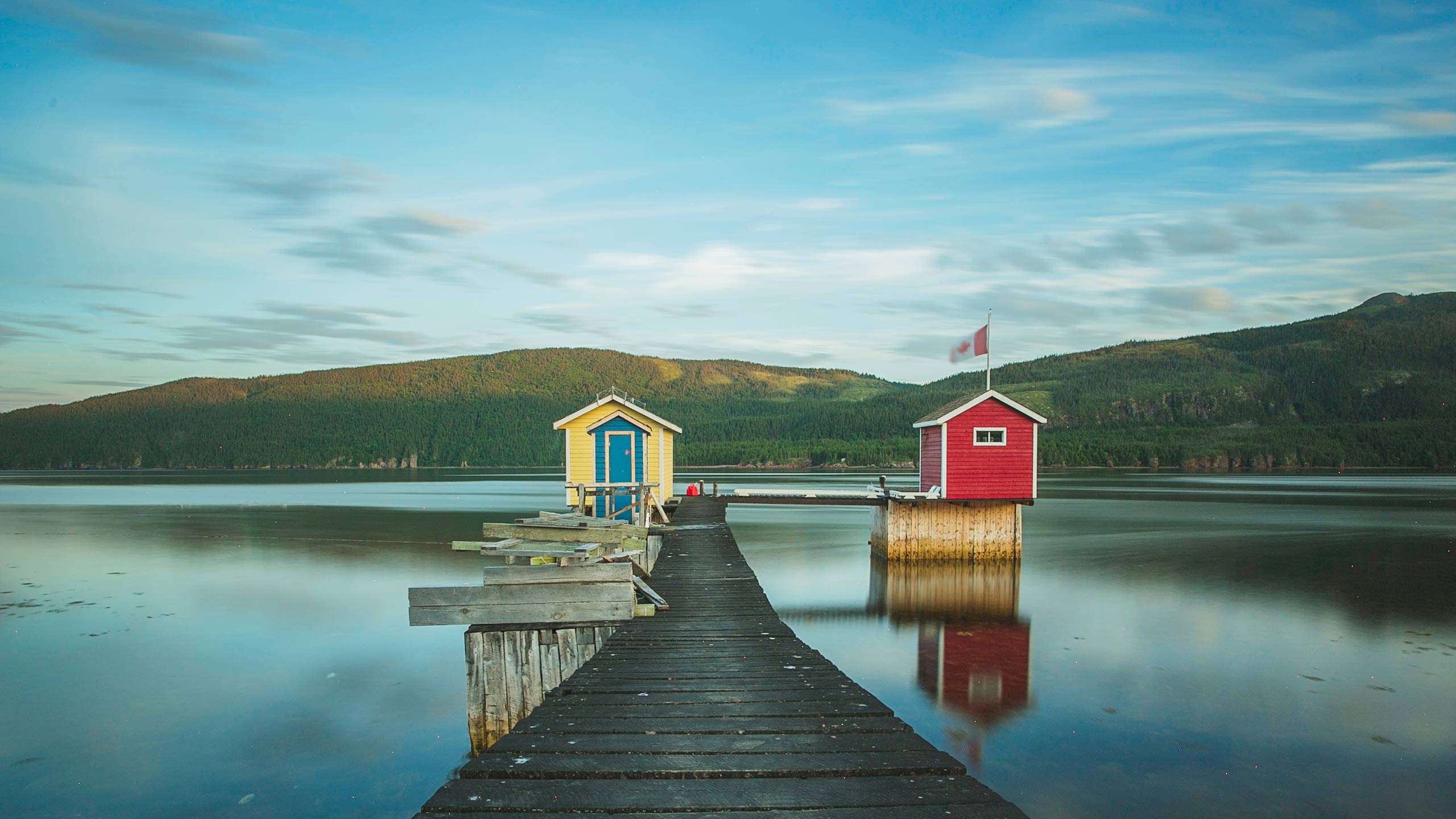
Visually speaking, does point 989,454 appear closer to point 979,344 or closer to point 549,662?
point 979,344

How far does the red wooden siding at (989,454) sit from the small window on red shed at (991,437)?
10cm

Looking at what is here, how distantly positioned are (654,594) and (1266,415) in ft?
729

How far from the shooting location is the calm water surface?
38.9 feet

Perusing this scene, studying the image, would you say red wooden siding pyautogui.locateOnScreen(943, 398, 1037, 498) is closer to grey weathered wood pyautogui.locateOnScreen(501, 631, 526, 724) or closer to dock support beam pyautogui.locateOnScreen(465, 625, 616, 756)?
dock support beam pyautogui.locateOnScreen(465, 625, 616, 756)

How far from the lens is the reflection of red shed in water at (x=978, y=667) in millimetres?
15453

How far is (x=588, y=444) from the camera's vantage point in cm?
3089

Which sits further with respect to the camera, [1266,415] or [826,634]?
[1266,415]

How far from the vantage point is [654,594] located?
1277cm

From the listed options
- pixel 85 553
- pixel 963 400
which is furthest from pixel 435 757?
pixel 85 553

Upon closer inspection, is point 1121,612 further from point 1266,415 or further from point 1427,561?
point 1266,415

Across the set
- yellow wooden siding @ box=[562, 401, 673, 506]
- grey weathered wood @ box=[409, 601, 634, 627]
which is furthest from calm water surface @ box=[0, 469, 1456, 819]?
yellow wooden siding @ box=[562, 401, 673, 506]

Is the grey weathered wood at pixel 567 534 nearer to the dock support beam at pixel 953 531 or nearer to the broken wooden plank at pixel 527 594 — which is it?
the broken wooden plank at pixel 527 594

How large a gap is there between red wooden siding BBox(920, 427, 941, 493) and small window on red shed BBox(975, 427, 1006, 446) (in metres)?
1.30

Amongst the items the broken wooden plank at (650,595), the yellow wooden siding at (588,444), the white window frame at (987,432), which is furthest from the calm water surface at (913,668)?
the yellow wooden siding at (588,444)
